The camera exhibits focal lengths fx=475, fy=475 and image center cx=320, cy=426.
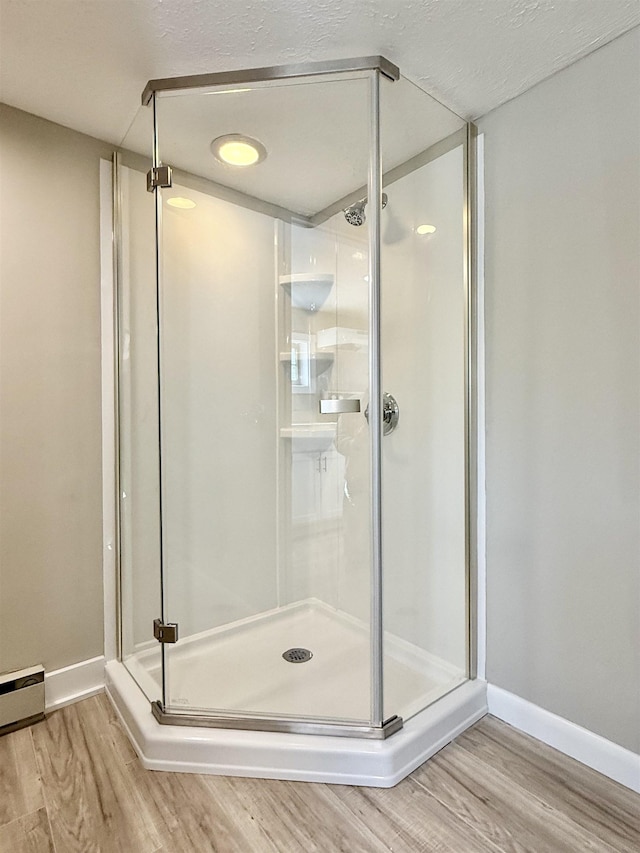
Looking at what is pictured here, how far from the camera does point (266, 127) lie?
165 cm

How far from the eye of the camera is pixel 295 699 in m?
1.58

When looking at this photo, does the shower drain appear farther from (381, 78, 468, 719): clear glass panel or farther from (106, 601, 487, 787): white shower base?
(381, 78, 468, 719): clear glass panel

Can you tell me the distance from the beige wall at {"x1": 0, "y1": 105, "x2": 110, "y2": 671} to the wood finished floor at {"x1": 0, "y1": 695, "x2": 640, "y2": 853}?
1.37 feet

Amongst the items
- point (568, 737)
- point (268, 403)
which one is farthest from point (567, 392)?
point (268, 403)

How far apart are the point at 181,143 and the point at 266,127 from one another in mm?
308

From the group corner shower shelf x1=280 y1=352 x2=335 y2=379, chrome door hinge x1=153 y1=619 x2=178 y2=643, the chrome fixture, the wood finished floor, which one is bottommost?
the wood finished floor

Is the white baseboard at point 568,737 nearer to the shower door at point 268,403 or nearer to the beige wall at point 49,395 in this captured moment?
the shower door at point 268,403

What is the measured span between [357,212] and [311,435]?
37.1 inches

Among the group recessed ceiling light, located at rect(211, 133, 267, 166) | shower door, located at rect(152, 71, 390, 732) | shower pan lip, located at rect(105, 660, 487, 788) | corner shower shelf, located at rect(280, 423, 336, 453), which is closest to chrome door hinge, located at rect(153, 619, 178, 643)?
shower door, located at rect(152, 71, 390, 732)

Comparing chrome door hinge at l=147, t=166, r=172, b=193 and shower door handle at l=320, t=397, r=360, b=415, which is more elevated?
chrome door hinge at l=147, t=166, r=172, b=193

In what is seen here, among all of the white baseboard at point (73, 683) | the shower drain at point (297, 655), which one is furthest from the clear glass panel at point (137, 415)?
the shower drain at point (297, 655)

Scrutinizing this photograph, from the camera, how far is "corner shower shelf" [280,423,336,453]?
206cm

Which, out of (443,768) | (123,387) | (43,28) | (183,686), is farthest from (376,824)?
(43,28)

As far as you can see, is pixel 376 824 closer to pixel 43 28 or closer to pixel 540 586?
pixel 540 586
